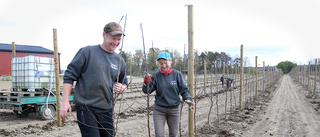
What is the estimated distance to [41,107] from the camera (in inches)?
236

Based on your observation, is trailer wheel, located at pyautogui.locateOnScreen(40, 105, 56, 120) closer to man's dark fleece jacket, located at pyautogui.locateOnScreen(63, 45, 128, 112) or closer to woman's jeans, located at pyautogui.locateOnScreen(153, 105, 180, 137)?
woman's jeans, located at pyautogui.locateOnScreen(153, 105, 180, 137)

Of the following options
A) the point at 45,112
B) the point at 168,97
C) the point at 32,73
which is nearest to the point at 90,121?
the point at 168,97

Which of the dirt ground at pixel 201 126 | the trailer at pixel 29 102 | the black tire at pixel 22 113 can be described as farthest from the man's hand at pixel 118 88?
the black tire at pixel 22 113

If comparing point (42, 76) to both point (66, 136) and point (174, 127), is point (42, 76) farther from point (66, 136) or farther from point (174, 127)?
point (174, 127)

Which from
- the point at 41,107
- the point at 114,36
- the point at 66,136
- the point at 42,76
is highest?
the point at 114,36

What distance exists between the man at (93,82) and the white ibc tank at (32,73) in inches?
194

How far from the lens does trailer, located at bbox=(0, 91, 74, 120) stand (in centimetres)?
570

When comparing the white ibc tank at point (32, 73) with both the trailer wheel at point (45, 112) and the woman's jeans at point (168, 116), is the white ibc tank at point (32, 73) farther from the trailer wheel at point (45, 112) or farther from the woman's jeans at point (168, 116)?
the woman's jeans at point (168, 116)

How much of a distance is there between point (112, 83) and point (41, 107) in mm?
5075

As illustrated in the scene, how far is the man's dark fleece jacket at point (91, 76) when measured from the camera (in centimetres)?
174

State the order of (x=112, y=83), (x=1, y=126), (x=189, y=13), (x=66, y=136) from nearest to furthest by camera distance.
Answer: (x=112, y=83) < (x=189, y=13) < (x=66, y=136) < (x=1, y=126)

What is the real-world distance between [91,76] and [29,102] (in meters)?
5.04

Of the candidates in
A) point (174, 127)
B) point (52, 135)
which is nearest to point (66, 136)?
point (52, 135)

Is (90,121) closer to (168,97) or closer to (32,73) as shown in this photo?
(168,97)
